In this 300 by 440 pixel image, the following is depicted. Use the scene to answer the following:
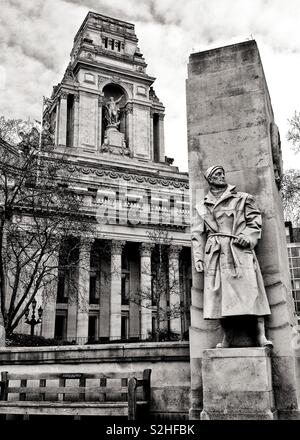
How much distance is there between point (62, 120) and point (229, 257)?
6685cm

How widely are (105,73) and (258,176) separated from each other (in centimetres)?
7120

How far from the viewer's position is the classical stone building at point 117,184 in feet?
186

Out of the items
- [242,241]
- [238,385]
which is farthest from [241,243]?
[238,385]

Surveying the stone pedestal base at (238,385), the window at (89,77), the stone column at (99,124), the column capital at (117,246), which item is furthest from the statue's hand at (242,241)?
the window at (89,77)

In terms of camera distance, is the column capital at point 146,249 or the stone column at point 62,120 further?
the stone column at point 62,120

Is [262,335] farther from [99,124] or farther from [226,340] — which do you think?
[99,124]

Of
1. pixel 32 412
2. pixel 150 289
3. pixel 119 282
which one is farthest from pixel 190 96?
pixel 119 282

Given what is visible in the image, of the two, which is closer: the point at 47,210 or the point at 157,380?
the point at 157,380

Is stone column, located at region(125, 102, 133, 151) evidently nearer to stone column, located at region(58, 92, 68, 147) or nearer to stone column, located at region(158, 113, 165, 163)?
stone column, located at region(158, 113, 165, 163)

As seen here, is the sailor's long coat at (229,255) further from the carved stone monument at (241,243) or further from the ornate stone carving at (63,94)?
the ornate stone carving at (63,94)

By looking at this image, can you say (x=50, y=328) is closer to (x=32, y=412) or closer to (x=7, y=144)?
(x=7, y=144)

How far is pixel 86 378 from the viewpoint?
844 cm

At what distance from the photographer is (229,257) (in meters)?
7.00
